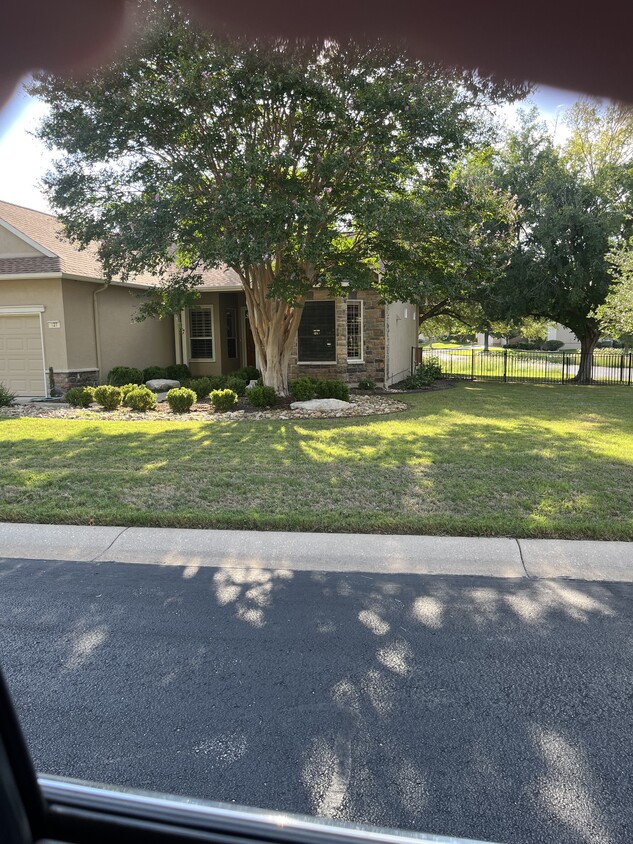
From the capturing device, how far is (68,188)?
38.9 ft

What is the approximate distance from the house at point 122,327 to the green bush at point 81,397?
1.92 metres

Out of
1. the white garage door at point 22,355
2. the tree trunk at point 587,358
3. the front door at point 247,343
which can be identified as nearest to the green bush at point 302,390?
the white garage door at point 22,355

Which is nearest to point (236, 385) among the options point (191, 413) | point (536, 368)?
point (191, 413)

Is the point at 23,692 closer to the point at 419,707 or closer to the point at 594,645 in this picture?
the point at 419,707

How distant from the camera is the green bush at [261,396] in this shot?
1391cm

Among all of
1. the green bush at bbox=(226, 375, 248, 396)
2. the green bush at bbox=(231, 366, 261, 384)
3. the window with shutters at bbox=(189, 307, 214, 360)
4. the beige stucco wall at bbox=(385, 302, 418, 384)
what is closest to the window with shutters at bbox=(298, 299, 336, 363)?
the green bush at bbox=(231, 366, 261, 384)

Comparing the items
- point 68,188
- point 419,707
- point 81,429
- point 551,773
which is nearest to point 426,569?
point 419,707

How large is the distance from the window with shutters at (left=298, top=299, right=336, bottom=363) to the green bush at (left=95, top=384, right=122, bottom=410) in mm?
6512

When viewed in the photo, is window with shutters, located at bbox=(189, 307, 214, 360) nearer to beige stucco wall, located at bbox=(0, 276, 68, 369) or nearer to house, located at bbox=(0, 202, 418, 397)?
house, located at bbox=(0, 202, 418, 397)

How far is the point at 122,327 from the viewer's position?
18.9m

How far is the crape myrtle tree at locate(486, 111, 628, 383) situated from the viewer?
21.0 meters

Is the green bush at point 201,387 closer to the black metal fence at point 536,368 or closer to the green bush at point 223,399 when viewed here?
the green bush at point 223,399

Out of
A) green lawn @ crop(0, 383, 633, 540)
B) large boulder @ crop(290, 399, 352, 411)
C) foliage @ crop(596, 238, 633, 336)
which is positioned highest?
Answer: foliage @ crop(596, 238, 633, 336)

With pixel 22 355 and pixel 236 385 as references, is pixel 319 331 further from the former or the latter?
pixel 22 355
